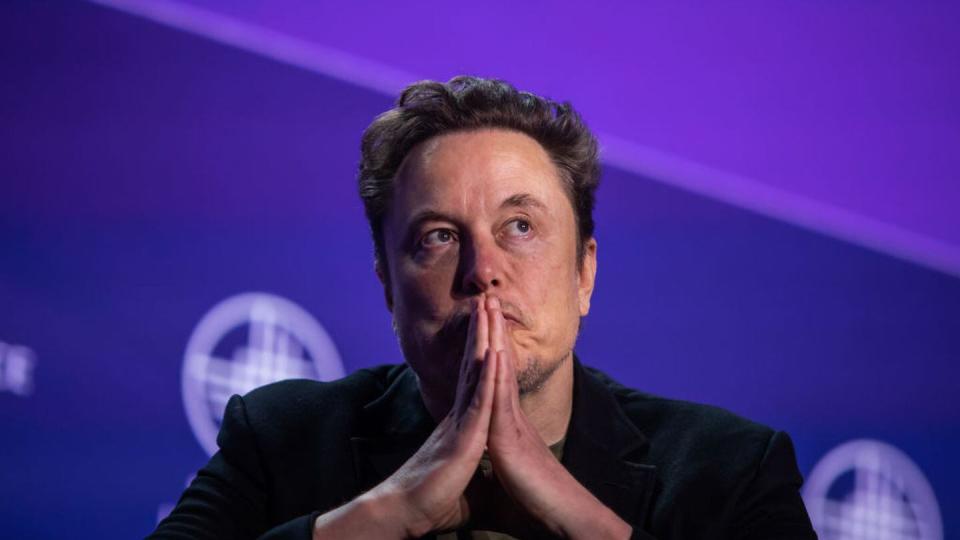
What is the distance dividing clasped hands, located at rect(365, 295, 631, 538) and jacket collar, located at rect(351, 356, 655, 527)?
27 centimetres

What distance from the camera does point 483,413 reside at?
7.00 ft

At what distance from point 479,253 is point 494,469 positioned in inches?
16.4

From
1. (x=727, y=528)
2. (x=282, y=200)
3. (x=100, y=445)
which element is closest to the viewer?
(x=727, y=528)

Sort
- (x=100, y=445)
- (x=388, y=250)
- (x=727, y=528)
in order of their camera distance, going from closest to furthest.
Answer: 1. (x=727, y=528)
2. (x=388, y=250)
3. (x=100, y=445)

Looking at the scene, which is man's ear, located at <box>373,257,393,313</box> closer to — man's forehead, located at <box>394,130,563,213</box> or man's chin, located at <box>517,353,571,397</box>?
man's forehead, located at <box>394,130,563,213</box>

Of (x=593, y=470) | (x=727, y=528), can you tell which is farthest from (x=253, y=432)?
(x=727, y=528)

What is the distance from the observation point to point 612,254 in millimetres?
3320

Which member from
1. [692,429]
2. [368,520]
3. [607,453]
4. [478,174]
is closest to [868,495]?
[692,429]

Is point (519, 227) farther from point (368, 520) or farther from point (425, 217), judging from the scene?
point (368, 520)

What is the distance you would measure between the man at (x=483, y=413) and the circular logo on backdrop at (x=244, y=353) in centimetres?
41

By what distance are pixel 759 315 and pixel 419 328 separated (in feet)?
4.19

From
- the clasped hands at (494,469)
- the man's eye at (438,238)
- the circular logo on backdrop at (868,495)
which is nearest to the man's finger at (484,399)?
the clasped hands at (494,469)

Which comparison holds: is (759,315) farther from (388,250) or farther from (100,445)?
(100,445)

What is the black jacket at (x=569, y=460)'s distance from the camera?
235 cm
